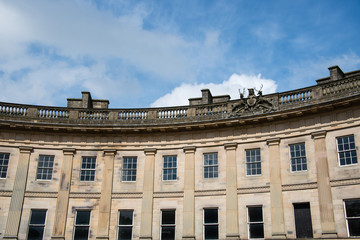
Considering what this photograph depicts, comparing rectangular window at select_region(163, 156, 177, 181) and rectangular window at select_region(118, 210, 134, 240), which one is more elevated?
rectangular window at select_region(163, 156, 177, 181)

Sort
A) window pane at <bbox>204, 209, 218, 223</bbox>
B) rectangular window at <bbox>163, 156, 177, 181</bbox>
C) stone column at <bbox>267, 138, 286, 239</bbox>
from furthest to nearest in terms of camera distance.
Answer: rectangular window at <bbox>163, 156, 177, 181</bbox> < window pane at <bbox>204, 209, 218, 223</bbox> < stone column at <bbox>267, 138, 286, 239</bbox>

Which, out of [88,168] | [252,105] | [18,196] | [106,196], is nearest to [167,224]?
[106,196]

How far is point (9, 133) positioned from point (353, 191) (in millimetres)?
21472

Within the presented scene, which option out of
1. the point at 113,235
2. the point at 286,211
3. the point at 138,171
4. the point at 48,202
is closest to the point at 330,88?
the point at 286,211

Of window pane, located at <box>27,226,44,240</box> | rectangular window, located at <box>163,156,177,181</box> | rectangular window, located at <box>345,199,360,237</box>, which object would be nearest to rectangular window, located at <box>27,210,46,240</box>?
window pane, located at <box>27,226,44,240</box>

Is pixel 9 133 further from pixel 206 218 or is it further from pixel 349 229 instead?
pixel 349 229

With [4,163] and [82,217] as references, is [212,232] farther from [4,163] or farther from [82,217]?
[4,163]

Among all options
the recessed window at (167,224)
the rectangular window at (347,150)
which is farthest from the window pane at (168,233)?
the rectangular window at (347,150)

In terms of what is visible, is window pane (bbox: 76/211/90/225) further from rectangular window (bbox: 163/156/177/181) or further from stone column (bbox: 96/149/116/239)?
rectangular window (bbox: 163/156/177/181)

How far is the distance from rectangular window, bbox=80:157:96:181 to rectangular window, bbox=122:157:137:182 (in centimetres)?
A: 200

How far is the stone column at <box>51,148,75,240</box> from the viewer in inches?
1102

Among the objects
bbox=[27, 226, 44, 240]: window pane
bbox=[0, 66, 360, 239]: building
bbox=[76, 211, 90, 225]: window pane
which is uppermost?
bbox=[0, 66, 360, 239]: building

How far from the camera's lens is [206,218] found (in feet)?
90.0

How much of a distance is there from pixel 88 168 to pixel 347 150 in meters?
16.1
